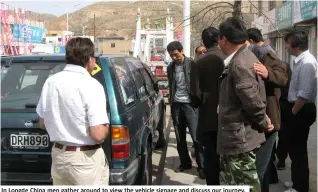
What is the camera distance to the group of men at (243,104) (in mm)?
2801

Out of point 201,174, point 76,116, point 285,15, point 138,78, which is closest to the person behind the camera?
point 76,116

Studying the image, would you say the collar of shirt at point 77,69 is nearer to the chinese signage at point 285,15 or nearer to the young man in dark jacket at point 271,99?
the young man in dark jacket at point 271,99

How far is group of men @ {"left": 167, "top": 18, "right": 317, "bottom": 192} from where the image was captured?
2801 millimetres

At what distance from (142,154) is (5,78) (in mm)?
1595

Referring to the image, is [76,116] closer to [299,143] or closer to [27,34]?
[299,143]

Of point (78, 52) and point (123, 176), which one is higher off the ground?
point (78, 52)

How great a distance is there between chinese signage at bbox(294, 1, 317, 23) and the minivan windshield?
38.7 feet

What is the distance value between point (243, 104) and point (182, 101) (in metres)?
2.32

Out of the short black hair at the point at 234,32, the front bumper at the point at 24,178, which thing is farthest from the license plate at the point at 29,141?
the short black hair at the point at 234,32

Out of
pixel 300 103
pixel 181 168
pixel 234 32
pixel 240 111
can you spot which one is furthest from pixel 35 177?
pixel 300 103

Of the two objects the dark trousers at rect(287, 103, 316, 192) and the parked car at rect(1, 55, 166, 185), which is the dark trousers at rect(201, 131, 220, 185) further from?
the dark trousers at rect(287, 103, 316, 192)

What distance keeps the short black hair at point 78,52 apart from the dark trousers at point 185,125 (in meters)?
2.56

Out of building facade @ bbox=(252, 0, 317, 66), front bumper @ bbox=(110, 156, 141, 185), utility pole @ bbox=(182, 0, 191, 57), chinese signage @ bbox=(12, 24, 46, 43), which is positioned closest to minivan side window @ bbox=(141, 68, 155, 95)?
front bumper @ bbox=(110, 156, 141, 185)

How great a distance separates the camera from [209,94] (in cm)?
404
